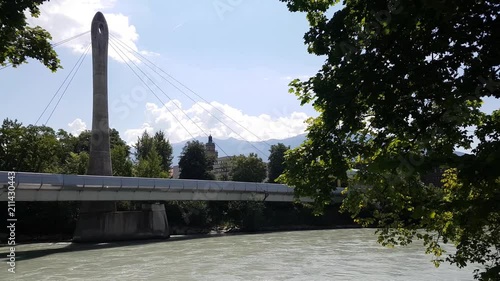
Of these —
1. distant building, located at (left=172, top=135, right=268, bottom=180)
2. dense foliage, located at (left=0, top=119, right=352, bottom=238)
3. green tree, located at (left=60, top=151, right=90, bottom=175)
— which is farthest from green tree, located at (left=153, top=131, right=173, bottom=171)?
green tree, located at (left=60, top=151, right=90, bottom=175)

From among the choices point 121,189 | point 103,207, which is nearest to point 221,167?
point 103,207

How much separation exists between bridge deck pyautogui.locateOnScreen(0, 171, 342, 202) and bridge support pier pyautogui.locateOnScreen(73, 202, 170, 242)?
7.68ft

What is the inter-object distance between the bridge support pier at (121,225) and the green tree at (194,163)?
23.8 m

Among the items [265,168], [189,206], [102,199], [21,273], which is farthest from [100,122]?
[265,168]

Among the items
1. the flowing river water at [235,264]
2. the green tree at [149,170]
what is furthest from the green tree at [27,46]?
the green tree at [149,170]

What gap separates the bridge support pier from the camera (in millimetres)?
39750

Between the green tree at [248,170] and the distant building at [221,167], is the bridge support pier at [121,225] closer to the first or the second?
the green tree at [248,170]

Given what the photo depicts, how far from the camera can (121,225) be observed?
41.2m

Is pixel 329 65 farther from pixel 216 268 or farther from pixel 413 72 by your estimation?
pixel 216 268

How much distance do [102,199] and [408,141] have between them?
35473 mm

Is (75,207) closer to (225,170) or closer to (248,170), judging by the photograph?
(248,170)

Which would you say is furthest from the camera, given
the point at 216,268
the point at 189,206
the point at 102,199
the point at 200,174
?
the point at 200,174

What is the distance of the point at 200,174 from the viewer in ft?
226

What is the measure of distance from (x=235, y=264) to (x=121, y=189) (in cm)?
1891
